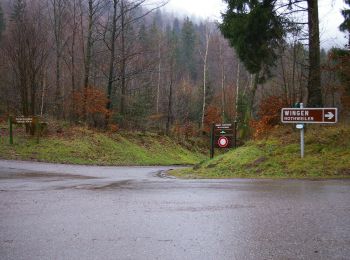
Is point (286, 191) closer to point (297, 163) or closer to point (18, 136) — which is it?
point (297, 163)

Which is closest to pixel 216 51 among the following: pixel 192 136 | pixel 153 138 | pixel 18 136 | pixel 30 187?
pixel 192 136

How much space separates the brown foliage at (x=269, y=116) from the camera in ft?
61.6

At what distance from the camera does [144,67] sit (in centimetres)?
3447

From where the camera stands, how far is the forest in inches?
726

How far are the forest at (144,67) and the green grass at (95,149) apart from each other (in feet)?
7.13

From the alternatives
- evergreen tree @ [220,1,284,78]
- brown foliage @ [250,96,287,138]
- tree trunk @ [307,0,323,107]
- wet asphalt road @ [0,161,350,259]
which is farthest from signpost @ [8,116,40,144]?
tree trunk @ [307,0,323,107]

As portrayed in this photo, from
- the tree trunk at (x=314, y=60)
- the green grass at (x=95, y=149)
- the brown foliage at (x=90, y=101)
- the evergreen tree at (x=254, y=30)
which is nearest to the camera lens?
the tree trunk at (x=314, y=60)

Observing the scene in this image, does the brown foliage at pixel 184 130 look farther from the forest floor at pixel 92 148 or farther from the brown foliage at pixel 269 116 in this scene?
the brown foliage at pixel 269 116

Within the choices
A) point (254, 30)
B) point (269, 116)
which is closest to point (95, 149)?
point (269, 116)

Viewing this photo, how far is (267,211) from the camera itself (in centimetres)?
779

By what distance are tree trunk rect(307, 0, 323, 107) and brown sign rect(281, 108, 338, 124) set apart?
9.32 ft

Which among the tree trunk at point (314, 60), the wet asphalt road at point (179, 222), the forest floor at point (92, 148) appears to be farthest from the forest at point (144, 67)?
the wet asphalt road at point (179, 222)

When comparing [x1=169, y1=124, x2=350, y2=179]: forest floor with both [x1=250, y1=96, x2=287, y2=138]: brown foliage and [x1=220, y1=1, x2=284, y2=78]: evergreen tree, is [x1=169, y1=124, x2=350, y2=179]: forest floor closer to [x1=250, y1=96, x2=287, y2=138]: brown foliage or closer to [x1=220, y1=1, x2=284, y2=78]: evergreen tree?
[x1=250, y1=96, x2=287, y2=138]: brown foliage

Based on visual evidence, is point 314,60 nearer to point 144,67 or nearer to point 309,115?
point 309,115
